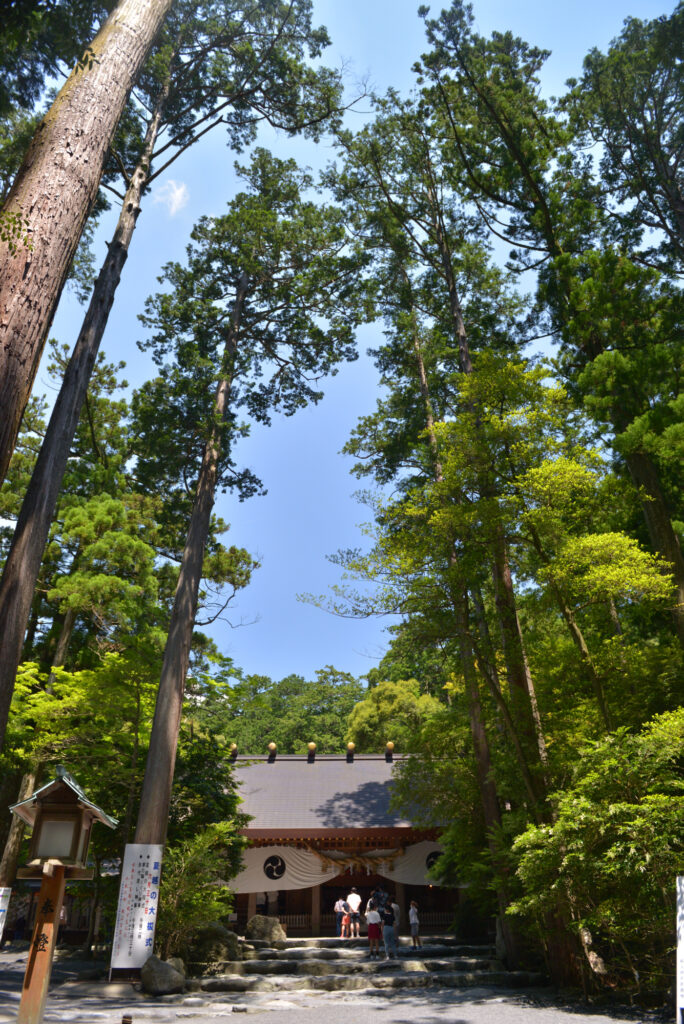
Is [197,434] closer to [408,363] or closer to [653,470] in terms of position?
[408,363]

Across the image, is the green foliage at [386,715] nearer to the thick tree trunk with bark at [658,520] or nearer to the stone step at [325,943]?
the stone step at [325,943]

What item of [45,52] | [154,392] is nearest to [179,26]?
[45,52]

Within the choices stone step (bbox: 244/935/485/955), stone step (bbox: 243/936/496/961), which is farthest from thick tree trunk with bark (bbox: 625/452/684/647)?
stone step (bbox: 244/935/485/955)

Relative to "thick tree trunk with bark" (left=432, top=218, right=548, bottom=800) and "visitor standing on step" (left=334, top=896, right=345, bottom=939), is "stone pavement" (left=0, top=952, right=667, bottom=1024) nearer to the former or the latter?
"thick tree trunk with bark" (left=432, top=218, right=548, bottom=800)

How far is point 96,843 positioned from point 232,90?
12079mm

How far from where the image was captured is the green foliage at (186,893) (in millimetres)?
9492

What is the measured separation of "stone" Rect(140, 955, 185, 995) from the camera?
27.4 ft

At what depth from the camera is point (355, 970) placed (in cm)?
1081

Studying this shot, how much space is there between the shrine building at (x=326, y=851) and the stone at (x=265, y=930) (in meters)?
0.95

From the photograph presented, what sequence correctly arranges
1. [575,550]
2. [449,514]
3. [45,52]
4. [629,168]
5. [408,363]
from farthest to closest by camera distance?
[408,363] < [629,168] < [449,514] < [575,550] < [45,52]

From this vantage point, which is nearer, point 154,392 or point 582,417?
point 582,417

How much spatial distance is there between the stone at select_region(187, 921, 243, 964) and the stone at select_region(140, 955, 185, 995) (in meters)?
→ 1.83

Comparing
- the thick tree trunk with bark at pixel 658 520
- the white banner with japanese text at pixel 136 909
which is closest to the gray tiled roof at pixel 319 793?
the white banner with japanese text at pixel 136 909

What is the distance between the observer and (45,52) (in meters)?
5.93
